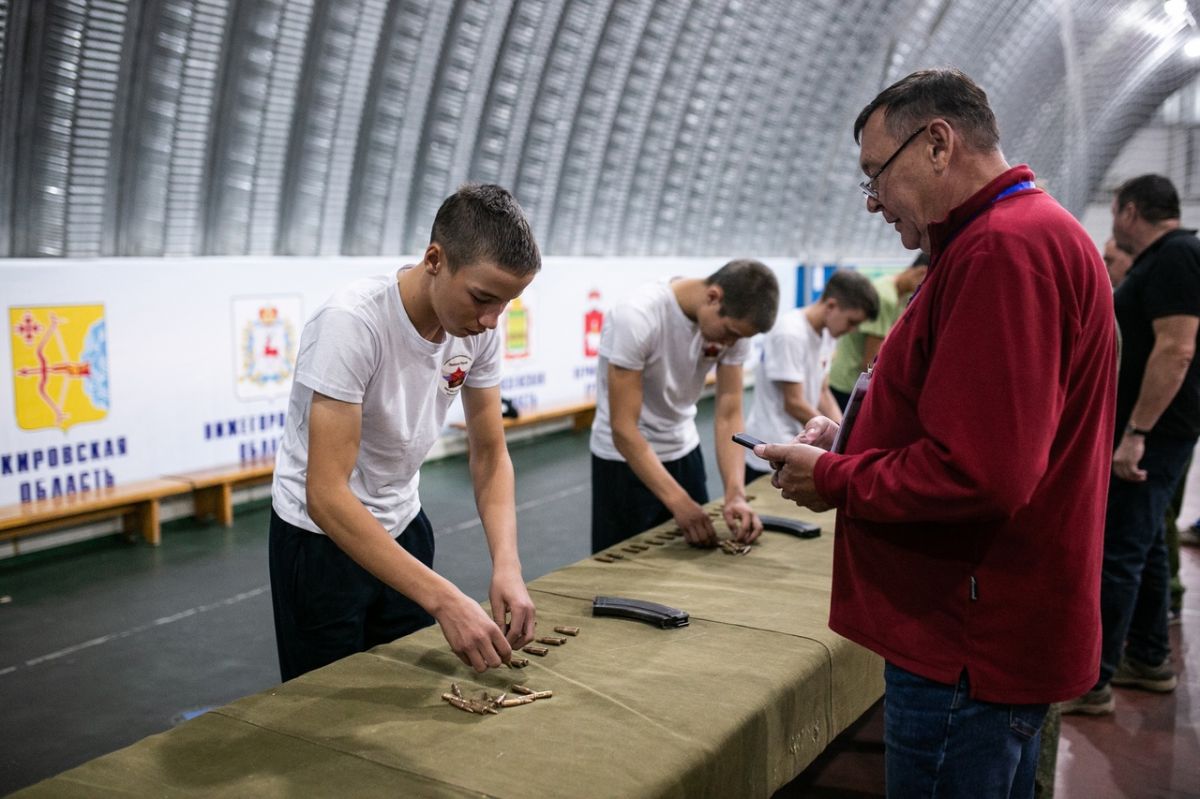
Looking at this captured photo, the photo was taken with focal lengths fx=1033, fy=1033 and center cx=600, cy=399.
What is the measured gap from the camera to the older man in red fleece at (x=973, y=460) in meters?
1.56

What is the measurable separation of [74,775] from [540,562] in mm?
4580

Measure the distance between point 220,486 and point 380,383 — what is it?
16.6 feet

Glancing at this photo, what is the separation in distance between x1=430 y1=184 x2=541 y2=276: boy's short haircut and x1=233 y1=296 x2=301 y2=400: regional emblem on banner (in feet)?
17.2

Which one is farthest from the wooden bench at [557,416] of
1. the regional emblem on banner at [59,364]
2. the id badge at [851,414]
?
the id badge at [851,414]

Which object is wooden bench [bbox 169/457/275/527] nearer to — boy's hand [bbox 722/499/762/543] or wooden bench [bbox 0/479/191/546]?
wooden bench [bbox 0/479/191/546]

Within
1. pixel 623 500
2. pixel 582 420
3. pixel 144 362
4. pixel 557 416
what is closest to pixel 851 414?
pixel 623 500

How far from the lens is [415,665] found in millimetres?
2318

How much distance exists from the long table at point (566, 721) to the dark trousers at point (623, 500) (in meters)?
1.13

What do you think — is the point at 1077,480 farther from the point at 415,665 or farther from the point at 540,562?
the point at 540,562

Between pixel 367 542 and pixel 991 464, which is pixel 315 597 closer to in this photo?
pixel 367 542

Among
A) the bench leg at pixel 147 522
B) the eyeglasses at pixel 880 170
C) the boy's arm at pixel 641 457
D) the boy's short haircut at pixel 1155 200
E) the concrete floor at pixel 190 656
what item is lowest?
the concrete floor at pixel 190 656

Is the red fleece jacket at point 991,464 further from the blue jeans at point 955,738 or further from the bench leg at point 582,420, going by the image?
the bench leg at point 582,420

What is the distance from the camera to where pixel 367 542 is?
2.20 m

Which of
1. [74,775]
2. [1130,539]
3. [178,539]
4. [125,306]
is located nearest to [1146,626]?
[1130,539]
